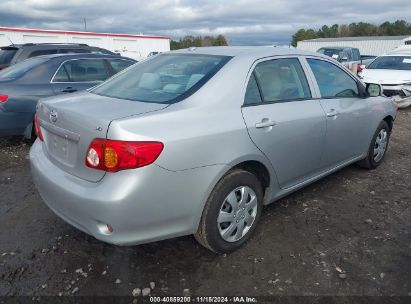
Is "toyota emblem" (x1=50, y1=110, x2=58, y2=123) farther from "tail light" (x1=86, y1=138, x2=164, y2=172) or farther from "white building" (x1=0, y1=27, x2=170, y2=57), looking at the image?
"white building" (x1=0, y1=27, x2=170, y2=57)

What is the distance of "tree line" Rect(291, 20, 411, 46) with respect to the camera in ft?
262

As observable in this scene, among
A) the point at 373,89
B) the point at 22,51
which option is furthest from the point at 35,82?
the point at 373,89

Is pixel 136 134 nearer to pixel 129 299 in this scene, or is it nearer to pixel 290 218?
pixel 129 299

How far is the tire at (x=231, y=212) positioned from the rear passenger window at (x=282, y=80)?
74cm

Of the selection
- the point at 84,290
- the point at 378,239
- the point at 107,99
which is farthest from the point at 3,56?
the point at 378,239

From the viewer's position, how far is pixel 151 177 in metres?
2.27

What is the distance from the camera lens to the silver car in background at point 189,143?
2273mm

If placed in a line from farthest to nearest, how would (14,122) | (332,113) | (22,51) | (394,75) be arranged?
(394,75)
(22,51)
(14,122)
(332,113)

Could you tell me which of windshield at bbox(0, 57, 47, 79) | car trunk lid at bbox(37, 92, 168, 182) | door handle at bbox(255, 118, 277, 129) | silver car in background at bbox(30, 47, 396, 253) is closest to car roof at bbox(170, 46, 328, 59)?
silver car in background at bbox(30, 47, 396, 253)

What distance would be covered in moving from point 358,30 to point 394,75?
87.5m

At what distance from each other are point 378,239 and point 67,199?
8.57ft

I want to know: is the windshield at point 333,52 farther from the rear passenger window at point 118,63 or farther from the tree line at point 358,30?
the tree line at point 358,30

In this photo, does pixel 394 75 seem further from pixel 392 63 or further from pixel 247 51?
pixel 247 51

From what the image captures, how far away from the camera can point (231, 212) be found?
285 centimetres
